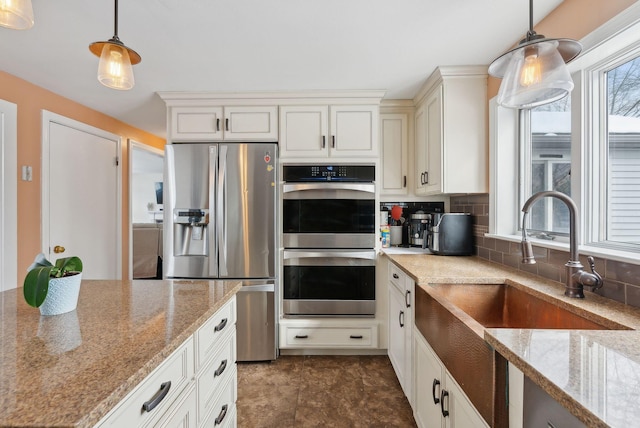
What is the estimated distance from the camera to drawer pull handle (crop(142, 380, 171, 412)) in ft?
2.36

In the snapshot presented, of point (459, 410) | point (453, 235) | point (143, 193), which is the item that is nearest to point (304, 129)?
point (453, 235)

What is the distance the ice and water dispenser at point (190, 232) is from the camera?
2402 millimetres

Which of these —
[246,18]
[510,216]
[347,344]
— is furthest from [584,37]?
[347,344]

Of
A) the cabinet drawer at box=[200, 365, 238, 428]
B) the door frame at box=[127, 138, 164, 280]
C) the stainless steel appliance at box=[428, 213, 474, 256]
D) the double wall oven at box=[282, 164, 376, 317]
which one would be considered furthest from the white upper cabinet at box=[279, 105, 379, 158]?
the door frame at box=[127, 138, 164, 280]

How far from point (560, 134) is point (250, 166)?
2.05 metres

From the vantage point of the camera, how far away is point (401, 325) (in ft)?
6.43

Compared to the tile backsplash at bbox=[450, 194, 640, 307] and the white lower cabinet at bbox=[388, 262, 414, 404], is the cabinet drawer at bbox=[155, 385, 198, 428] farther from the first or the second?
the tile backsplash at bbox=[450, 194, 640, 307]

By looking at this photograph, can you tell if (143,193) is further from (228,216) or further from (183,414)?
(183,414)

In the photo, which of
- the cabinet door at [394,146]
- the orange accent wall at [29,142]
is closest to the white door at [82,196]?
the orange accent wall at [29,142]

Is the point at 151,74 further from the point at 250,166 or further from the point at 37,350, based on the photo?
the point at 37,350

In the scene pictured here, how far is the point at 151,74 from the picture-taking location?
218 cm

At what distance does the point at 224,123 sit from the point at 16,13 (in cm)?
167

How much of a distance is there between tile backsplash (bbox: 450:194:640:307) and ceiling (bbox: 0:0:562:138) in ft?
3.51

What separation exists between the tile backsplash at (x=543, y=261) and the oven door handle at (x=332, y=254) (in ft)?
2.76
